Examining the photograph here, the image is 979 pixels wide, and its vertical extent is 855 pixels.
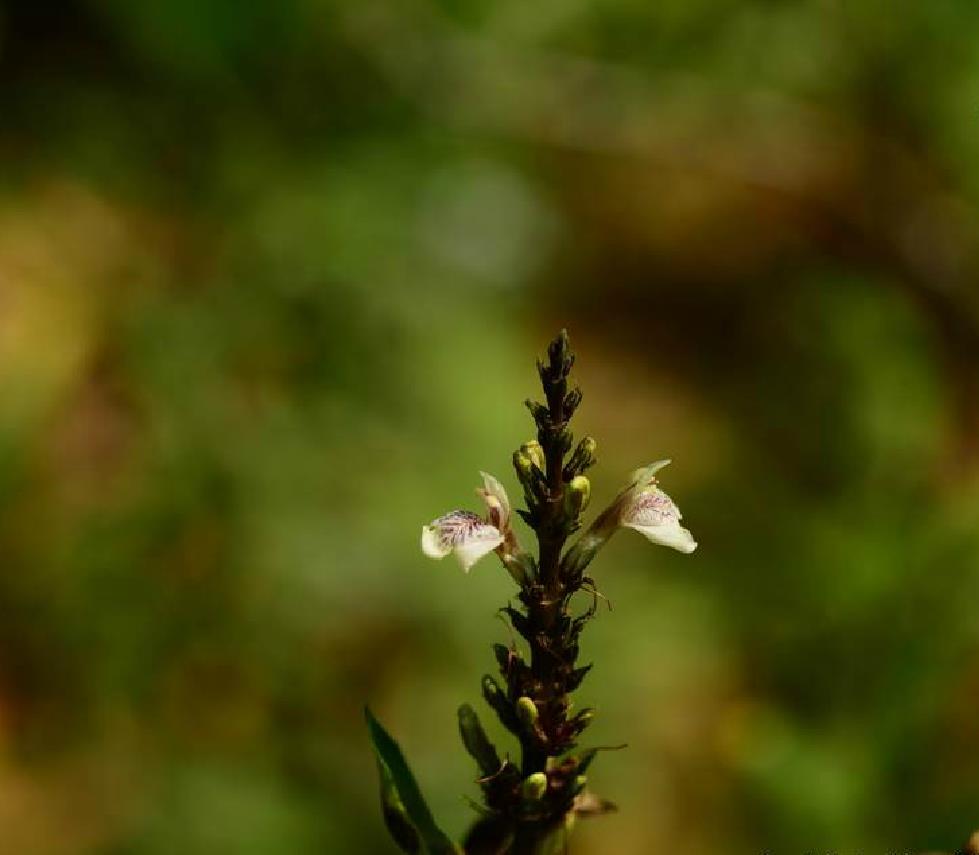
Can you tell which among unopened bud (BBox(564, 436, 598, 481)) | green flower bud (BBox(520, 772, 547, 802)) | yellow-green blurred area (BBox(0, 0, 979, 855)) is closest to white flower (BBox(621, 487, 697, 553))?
unopened bud (BBox(564, 436, 598, 481))

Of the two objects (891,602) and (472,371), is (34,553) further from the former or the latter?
(891,602)

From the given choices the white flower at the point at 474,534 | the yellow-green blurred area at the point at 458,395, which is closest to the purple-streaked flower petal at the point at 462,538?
the white flower at the point at 474,534

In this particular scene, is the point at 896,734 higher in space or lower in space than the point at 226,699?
lower

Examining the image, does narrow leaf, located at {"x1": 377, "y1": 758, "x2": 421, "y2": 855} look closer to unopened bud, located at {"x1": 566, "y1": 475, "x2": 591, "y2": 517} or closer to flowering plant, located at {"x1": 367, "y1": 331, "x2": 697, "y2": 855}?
flowering plant, located at {"x1": 367, "y1": 331, "x2": 697, "y2": 855}

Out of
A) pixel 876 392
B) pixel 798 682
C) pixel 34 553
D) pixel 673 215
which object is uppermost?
pixel 673 215

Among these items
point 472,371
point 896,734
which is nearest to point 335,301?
point 472,371

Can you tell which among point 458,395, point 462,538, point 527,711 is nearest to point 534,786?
point 527,711

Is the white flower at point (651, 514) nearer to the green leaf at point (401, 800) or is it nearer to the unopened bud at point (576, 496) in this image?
the unopened bud at point (576, 496)
